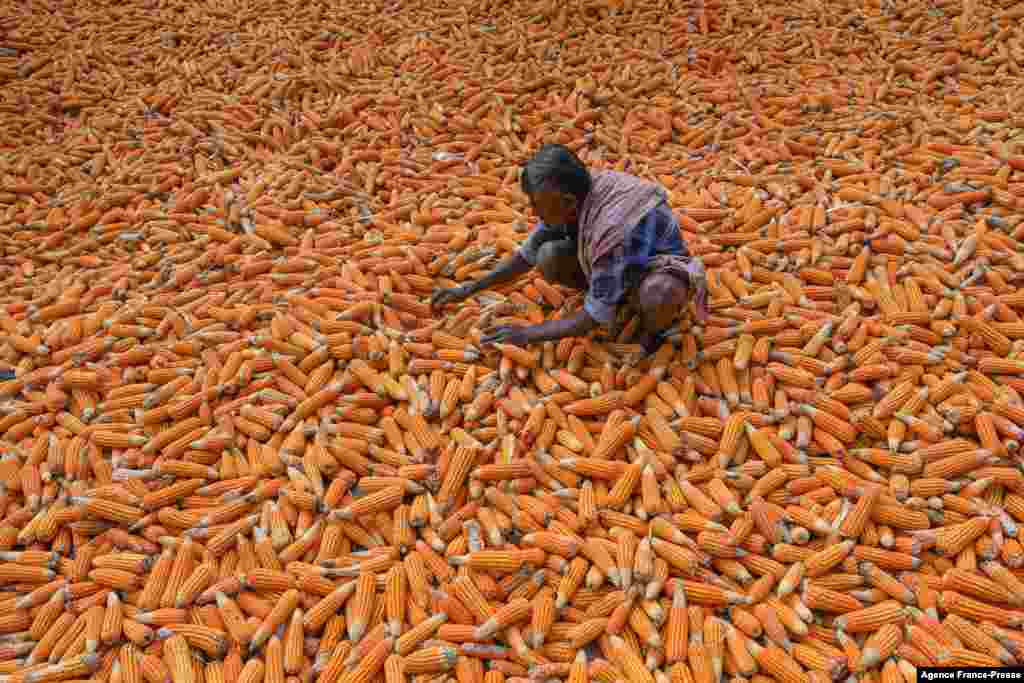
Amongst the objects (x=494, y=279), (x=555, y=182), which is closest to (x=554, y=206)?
(x=555, y=182)

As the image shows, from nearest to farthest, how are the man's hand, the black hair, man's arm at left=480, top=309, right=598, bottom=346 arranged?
the black hair → man's arm at left=480, top=309, right=598, bottom=346 → the man's hand

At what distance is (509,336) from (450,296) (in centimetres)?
62

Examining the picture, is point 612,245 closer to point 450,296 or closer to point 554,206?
point 554,206

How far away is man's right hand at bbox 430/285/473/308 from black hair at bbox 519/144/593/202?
98 centimetres

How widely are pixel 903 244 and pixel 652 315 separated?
6.45ft

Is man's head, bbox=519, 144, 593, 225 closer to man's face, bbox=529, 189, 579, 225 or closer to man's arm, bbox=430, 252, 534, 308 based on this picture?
man's face, bbox=529, 189, 579, 225

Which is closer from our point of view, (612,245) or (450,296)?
(612,245)

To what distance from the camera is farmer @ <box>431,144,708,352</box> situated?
3.15m

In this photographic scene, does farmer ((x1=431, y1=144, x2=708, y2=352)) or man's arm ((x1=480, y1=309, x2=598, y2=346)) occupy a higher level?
farmer ((x1=431, y1=144, x2=708, y2=352))

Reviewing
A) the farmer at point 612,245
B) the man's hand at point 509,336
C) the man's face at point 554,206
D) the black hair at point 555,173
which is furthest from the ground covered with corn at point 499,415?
the black hair at point 555,173

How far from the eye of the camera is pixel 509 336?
3566 mm

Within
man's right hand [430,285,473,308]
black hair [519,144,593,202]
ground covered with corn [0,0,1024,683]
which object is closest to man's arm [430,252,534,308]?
man's right hand [430,285,473,308]

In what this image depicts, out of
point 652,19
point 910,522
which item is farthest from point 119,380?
point 652,19

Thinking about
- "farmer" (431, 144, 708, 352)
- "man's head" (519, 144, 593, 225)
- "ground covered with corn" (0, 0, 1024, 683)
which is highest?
"man's head" (519, 144, 593, 225)
